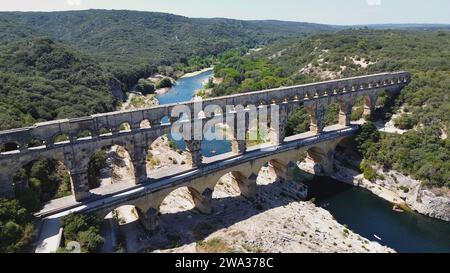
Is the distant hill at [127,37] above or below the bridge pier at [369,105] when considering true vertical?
above

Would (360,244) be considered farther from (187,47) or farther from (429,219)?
(187,47)

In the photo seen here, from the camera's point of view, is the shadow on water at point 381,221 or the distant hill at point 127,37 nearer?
the shadow on water at point 381,221

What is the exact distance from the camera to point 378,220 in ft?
113

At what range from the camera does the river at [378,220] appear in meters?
31.4

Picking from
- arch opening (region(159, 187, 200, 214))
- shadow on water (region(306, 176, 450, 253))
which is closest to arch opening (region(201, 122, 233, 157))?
arch opening (region(159, 187, 200, 214))

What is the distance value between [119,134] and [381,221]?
82.1ft

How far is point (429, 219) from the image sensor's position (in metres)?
34.4

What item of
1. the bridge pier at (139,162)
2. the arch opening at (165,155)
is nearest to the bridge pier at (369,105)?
the arch opening at (165,155)

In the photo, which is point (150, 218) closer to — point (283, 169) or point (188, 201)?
point (188, 201)

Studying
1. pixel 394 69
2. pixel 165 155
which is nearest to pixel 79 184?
pixel 165 155

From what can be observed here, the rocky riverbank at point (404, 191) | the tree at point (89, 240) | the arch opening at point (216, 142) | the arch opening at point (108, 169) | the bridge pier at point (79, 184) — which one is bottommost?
the rocky riverbank at point (404, 191)

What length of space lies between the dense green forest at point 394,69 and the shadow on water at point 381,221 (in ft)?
13.9

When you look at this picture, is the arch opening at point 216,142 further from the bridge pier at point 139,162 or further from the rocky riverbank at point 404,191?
the bridge pier at point 139,162

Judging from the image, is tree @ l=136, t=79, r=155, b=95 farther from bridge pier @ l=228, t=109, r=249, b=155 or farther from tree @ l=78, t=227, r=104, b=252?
tree @ l=78, t=227, r=104, b=252
